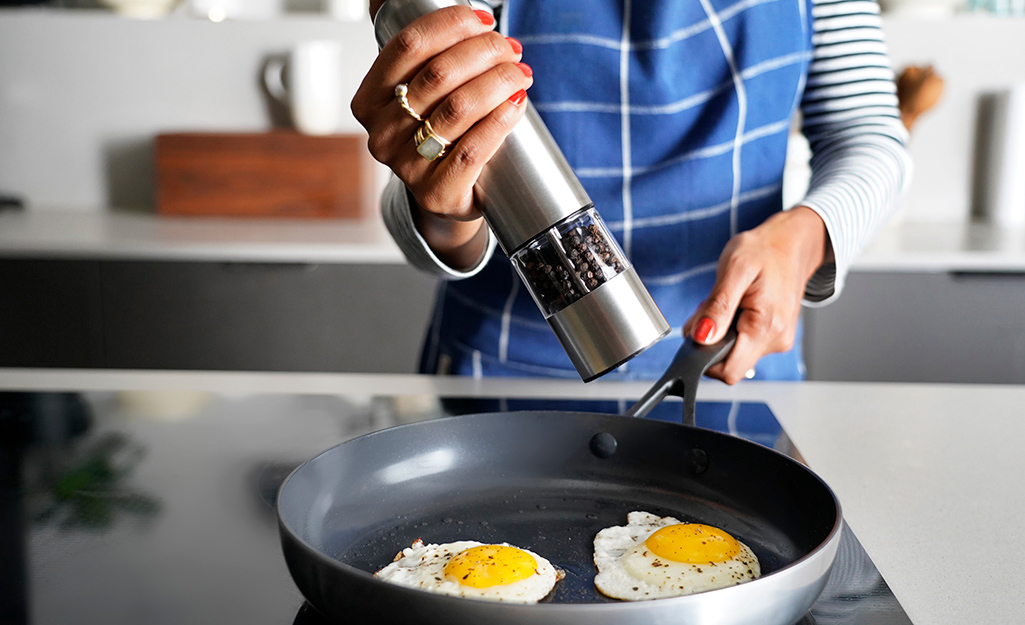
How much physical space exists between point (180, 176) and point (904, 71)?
6.39ft

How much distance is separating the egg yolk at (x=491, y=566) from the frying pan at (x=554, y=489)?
0.10 feet

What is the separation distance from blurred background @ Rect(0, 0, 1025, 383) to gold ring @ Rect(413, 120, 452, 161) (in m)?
1.40

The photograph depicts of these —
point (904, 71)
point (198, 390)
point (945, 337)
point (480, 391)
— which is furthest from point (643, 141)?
point (904, 71)

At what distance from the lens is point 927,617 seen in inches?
22.2

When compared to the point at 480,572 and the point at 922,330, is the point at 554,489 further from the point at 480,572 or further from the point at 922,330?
the point at 922,330

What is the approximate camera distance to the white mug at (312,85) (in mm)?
2369

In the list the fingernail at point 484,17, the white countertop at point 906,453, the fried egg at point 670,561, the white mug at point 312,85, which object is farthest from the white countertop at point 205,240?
the fried egg at point 670,561

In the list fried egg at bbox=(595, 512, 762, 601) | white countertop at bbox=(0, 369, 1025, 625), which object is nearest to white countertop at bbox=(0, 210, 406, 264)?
white countertop at bbox=(0, 369, 1025, 625)

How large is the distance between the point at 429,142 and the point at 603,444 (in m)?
0.30

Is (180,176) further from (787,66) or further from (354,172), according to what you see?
(787,66)

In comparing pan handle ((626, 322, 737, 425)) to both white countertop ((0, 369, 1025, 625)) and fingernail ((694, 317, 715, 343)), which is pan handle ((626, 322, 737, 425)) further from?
white countertop ((0, 369, 1025, 625))

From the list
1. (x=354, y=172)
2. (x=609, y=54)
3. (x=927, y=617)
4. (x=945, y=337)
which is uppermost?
(x=609, y=54)

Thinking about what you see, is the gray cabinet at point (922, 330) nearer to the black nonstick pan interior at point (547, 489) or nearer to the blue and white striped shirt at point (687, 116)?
the blue and white striped shirt at point (687, 116)

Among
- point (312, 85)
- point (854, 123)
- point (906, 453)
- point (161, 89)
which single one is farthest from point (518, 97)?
point (161, 89)
